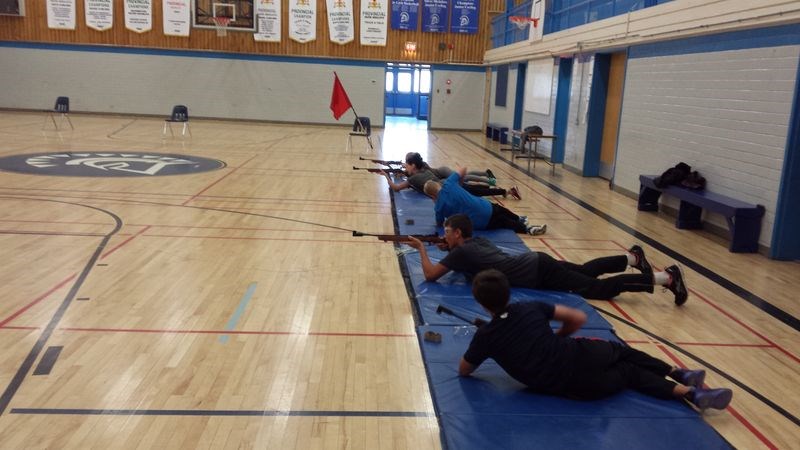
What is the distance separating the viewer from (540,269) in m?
6.44

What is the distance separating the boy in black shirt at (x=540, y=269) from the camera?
6280 millimetres

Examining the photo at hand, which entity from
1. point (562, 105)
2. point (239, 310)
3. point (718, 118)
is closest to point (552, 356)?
point (239, 310)

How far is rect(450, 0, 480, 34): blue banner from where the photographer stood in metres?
28.1

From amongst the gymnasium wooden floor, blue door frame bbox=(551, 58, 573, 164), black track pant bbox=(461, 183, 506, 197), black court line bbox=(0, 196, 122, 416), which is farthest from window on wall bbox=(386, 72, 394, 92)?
black court line bbox=(0, 196, 122, 416)

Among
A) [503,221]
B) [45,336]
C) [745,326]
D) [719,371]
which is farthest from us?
[503,221]

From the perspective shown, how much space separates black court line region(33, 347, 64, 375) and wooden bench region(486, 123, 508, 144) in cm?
1996

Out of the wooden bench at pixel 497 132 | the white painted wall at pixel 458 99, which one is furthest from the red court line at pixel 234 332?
the white painted wall at pixel 458 99

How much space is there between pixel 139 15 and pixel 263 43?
5.29 m

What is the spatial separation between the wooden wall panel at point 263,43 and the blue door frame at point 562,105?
450 inches

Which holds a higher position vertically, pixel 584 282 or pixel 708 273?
pixel 584 282

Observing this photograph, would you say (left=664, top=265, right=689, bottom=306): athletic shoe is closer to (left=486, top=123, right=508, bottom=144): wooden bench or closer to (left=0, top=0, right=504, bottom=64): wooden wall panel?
(left=486, top=123, right=508, bottom=144): wooden bench

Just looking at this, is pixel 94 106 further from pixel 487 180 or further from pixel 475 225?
pixel 475 225

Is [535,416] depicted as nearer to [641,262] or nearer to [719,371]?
[719,371]

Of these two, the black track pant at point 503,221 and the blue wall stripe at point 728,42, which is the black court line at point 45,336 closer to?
the black track pant at point 503,221
